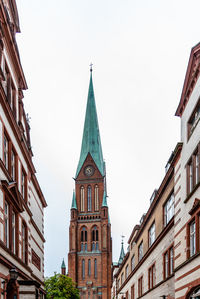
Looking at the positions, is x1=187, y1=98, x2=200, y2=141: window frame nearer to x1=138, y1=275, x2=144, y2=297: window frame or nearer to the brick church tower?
x1=138, y1=275, x2=144, y2=297: window frame

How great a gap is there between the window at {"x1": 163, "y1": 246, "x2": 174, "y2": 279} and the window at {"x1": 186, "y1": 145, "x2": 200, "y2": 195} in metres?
6.25

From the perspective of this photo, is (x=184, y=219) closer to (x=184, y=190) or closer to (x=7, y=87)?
(x=184, y=190)

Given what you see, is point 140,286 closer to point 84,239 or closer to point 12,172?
point 12,172

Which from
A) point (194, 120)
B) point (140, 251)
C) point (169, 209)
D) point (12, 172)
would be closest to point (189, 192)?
point (194, 120)

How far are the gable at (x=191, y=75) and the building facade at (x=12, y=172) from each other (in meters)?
7.26

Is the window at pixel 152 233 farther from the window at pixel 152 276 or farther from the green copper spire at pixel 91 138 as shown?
the green copper spire at pixel 91 138

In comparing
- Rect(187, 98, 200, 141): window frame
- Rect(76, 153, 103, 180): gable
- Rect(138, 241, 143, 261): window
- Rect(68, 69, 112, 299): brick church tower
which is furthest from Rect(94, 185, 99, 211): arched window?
Rect(187, 98, 200, 141): window frame

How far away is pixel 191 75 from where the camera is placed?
1828cm

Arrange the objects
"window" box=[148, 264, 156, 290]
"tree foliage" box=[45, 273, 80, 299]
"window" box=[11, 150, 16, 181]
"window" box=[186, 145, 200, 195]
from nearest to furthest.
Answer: "window" box=[186, 145, 200, 195]
"window" box=[11, 150, 16, 181]
"window" box=[148, 264, 156, 290]
"tree foliage" box=[45, 273, 80, 299]

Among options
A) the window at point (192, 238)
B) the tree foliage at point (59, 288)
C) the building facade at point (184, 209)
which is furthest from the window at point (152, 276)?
the tree foliage at point (59, 288)

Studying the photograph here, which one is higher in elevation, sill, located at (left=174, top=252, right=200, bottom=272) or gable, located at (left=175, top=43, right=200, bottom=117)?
gable, located at (left=175, top=43, right=200, bottom=117)

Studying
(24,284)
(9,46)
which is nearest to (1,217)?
(24,284)

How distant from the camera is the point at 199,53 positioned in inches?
662

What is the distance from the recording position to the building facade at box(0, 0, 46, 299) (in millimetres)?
17266
